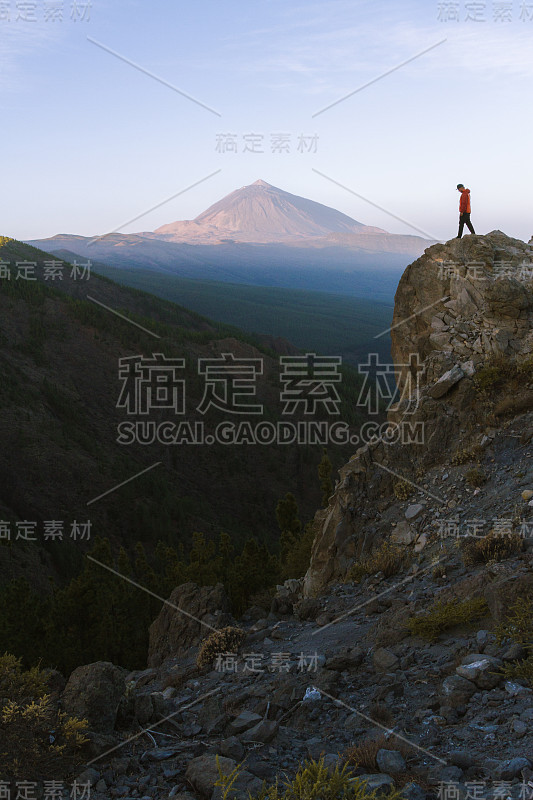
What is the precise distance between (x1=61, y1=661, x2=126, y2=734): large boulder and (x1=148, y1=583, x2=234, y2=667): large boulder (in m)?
3.79

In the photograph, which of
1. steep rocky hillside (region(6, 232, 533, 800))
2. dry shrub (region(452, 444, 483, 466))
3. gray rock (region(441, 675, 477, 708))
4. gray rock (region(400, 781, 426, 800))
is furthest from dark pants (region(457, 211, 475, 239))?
gray rock (region(400, 781, 426, 800))

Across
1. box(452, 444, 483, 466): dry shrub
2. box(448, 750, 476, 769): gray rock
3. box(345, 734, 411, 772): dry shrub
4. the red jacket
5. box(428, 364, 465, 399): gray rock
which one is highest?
the red jacket

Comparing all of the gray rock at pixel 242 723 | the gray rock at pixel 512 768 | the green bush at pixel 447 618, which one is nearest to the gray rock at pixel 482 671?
the green bush at pixel 447 618

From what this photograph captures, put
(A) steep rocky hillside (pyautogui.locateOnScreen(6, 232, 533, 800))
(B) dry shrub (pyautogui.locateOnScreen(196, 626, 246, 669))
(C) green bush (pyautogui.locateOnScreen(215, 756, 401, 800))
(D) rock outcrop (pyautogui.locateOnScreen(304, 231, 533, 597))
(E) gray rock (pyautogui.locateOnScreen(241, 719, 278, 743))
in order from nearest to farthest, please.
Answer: (C) green bush (pyautogui.locateOnScreen(215, 756, 401, 800)) → (A) steep rocky hillside (pyautogui.locateOnScreen(6, 232, 533, 800)) → (E) gray rock (pyautogui.locateOnScreen(241, 719, 278, 743)) → (B) dry shrub (pyautogui.locateOnScreen(196, 626, 246, 669)) → (D) rock outcrop (pyautogui.locateOnScreen(304, 231, 533, 597))

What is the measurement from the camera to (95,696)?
493cm

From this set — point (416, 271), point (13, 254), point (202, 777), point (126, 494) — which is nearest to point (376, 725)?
point (202, 777)

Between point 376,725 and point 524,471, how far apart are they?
470cm

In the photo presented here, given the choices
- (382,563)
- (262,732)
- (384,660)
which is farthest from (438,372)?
(262,732)

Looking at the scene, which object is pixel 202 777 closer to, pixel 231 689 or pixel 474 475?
pixel 231 689

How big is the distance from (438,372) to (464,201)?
4.02 m

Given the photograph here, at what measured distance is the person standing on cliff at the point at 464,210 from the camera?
11945 mm

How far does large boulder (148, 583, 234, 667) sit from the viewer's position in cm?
912

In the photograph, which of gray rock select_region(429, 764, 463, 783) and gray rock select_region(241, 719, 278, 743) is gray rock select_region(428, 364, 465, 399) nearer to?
gray rock select_region(241, 719, 278, 743)

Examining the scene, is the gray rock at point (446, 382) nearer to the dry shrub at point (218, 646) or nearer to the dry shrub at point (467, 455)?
the dry shrub at point (467, 455)
